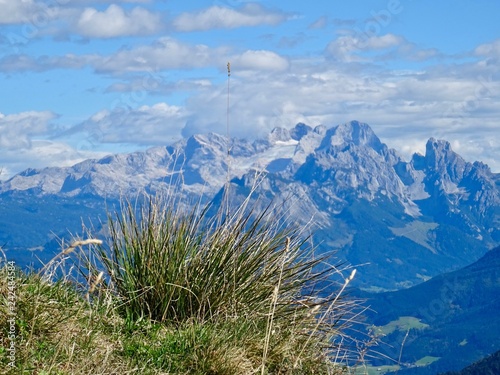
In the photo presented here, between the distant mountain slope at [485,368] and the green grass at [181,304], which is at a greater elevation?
the green grass at [181,304]

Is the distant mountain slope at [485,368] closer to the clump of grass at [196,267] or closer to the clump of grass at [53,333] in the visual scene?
the clump of grass at [196,267]

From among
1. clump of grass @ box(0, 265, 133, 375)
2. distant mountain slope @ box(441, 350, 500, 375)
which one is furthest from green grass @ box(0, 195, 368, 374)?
distant mountain slope @ box(441, 350, 500, 375)

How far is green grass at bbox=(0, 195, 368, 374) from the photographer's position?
5160 mm

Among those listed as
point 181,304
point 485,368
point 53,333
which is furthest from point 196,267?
point 485,368

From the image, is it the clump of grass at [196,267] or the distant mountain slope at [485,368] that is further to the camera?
the distant mountain slope at [485,368]

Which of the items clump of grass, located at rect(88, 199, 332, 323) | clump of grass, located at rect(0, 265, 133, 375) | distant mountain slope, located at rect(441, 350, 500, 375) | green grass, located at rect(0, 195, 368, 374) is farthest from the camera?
distant mountain slope, located at rect(441, 350, 500, 375)

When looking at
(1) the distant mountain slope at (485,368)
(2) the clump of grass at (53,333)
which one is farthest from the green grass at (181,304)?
(1) the distant mountain slope at (485,368)

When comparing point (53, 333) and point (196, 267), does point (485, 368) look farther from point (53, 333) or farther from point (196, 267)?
point (53, 333)

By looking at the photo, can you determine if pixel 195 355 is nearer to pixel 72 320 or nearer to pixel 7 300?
pixel 72 320

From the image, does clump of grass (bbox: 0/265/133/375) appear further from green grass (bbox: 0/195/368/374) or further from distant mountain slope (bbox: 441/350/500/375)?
distant mountain slope (bbox: 441/350/500/375)

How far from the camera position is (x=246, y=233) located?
709 centimetres

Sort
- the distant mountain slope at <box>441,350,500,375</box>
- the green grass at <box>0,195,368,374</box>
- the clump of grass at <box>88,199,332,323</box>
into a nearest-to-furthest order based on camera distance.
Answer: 1. the green grass at <box>0,195,368,374</box>
2. the clump of grass at <box>88,199,332,323</box>
3. the distant mountain slope at <box>441,350,500,375</box>

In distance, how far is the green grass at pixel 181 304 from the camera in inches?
203

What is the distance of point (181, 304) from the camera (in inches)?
261
